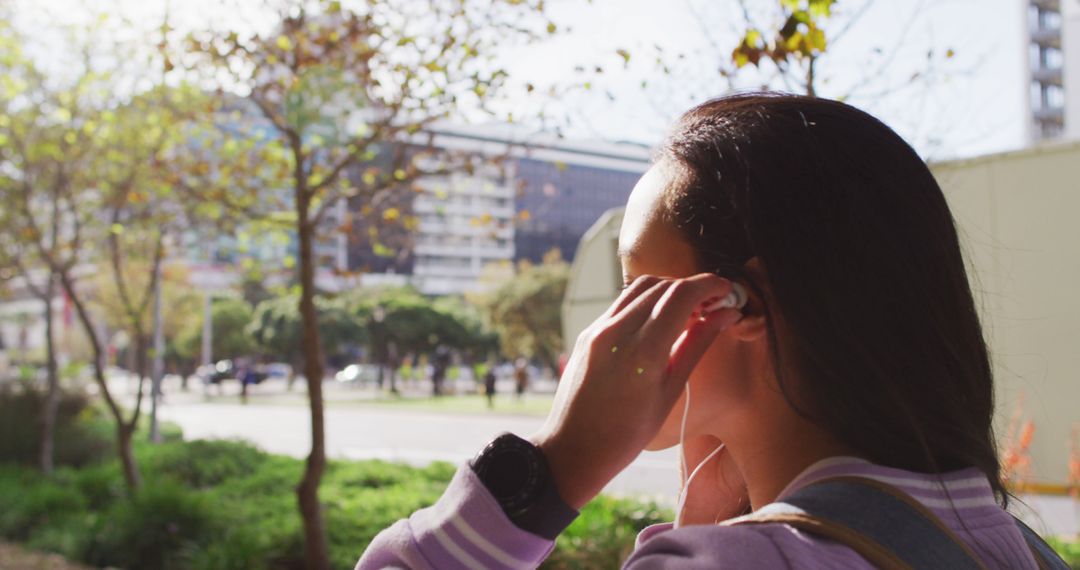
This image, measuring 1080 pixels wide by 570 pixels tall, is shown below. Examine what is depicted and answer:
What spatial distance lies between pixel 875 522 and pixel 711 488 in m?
0.34

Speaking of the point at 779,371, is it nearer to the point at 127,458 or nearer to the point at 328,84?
the point at 328,84

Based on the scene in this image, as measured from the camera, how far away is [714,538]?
79 cm

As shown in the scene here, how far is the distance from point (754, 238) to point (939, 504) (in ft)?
0.97

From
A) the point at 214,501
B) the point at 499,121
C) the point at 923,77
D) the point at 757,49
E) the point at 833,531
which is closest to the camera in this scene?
the point at 833,531

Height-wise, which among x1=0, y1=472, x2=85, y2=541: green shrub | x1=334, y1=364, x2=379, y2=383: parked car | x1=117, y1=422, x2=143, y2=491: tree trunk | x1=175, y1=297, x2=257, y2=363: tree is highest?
x1=175, y1=297, x2=257, y2=363: tree

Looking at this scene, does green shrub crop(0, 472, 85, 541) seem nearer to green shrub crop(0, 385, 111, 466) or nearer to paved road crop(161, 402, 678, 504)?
green shrub crop(0, 385, 111, 466)

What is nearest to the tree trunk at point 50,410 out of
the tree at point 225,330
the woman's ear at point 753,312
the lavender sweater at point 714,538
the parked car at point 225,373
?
the lavender sweater at point 714,538

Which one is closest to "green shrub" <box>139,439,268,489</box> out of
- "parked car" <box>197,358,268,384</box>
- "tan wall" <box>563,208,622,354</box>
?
"tan wall" <box>563,208,622,354</box>

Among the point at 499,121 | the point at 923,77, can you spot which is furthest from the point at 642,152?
the point at 499,121

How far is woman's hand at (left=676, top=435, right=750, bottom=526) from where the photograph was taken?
1143 mm

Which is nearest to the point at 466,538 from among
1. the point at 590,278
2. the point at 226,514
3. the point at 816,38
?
the point at 816,38

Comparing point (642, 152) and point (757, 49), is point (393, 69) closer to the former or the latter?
point (642, 152)

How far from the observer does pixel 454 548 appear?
2.87ft

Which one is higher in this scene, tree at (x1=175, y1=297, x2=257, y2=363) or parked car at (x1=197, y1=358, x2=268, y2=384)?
tree at (x1=175, y1=297, x2=257, y2=363)
